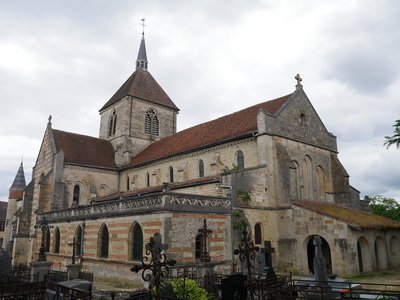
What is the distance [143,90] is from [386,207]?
105 ft

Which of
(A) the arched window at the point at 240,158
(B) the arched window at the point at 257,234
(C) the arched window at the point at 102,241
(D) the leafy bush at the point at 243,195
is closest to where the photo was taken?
(D) the leafy bush at the point at 243,195

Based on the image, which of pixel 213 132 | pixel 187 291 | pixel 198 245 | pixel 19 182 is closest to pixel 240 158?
pixel 213 132

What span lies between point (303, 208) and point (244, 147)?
5717 millimetres

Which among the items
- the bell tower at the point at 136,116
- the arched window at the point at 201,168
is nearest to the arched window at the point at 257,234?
the arched window at the point at 201,168

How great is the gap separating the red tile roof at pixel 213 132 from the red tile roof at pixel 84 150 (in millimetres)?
3213

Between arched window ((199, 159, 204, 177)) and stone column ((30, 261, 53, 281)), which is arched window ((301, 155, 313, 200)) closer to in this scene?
arched window ((199, 159, 204, 177))

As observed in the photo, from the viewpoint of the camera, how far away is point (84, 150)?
34906 millimetres

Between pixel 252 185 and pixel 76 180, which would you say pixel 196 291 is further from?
pixel 76 180

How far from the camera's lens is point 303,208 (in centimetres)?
2105

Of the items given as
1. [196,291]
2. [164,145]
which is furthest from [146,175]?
[196,291]

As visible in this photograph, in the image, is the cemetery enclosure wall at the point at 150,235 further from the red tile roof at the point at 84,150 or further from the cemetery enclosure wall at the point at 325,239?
the red tile roof at the point at 84,150

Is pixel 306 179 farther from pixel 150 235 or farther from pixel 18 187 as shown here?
pixel 18 187

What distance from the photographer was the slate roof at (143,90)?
39409 mm

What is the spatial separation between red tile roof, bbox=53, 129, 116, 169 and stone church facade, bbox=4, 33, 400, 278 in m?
0.14
